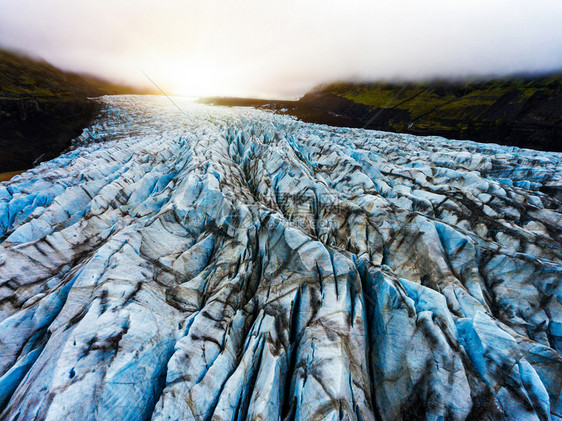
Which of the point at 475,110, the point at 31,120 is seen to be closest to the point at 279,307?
the point at 31,120

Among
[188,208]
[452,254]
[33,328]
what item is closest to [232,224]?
[188,208]

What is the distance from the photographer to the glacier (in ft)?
19.7

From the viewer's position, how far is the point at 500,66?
8225 centimetres

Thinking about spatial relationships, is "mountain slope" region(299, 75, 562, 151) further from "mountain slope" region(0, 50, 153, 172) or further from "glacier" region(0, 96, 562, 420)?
"mountain slope" region(0, 50, 153, 172)

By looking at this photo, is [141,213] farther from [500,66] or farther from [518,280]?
[500,66]

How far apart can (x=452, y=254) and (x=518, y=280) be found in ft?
8.37

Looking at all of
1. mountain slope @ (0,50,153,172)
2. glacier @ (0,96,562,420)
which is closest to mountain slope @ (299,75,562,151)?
glacier @ (0,96,562,420)

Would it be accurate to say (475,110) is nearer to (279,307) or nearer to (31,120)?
(279,307)

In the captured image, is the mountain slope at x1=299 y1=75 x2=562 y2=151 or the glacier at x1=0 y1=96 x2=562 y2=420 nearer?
the glacier at x1=0 y1=96 x2=562 y2=420

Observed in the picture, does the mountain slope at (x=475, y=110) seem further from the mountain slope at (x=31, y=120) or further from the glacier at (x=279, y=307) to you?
the mountain slope at (x=31, y=120)

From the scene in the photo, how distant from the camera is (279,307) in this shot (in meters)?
8.70

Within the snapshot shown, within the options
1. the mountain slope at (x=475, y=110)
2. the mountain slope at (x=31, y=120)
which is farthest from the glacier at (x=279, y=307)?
the mountain slope at (x=475, y=110)

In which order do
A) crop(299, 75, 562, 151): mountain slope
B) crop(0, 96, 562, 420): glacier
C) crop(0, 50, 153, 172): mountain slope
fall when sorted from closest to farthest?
crop(0, 96, 562, 420): glacier
crop(0, 50, 153, 172): mountain slope
crop(299, 75, 562, 151): mountain slope

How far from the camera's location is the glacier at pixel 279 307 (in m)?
6.02
